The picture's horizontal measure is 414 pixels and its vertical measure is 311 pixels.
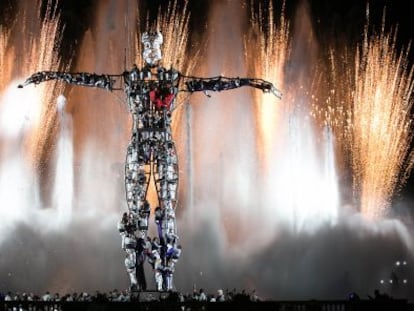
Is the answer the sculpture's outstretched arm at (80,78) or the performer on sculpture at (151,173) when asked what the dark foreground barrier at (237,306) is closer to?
the performer on sculpture at (151,173)

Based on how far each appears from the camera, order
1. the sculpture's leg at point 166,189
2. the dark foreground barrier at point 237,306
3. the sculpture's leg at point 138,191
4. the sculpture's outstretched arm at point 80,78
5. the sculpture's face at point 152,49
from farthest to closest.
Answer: the sculpture's outstretched arm at point 80,78
the sculpture's face at point 152,49
the sculpture's leg at point 166,189
the sculpture's leg at point 138,191
the dark foreground barrier at point 237,306

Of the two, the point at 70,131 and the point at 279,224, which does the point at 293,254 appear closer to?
the point at 279,224

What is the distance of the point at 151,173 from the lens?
34.4m

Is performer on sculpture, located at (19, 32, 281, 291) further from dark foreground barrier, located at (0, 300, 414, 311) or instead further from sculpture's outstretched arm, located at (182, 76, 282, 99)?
dark foreground barrier, located at (0, 300, 414, 311)

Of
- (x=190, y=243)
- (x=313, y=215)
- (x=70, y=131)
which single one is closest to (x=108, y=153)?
(x=70, y=131)

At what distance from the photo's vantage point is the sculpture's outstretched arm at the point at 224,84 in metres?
34.7

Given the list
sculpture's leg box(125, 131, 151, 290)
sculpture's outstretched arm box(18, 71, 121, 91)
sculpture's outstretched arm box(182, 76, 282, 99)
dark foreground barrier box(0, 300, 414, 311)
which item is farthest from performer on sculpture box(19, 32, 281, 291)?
dark foreground barrier box(0, 300, 414, 311)

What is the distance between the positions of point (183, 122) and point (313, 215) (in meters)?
9.59

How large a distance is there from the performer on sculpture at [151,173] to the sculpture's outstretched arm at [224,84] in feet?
2.68

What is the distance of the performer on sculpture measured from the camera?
1319 inches

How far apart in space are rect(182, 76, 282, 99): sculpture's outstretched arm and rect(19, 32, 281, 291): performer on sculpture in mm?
816

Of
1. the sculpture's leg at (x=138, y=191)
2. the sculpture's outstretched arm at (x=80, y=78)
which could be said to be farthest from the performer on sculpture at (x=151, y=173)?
the sculpture's outstretched arm at (x=80, y=78)

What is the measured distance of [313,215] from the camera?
5038cm

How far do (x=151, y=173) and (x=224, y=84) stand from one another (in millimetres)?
4510
